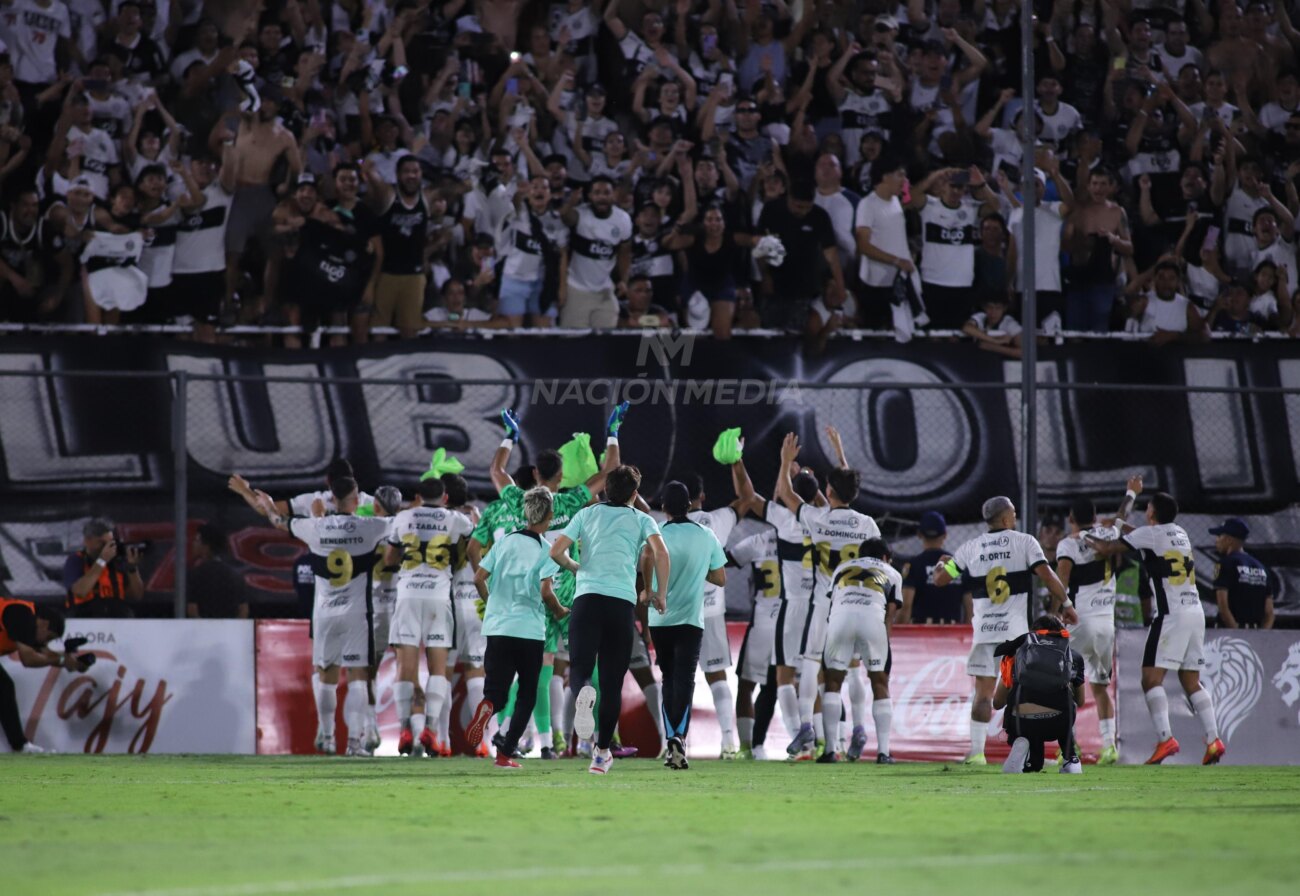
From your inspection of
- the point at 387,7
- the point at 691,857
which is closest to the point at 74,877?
the point at 691,857

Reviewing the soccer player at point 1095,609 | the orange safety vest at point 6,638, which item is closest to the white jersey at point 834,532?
the soccer player at point 1095,609

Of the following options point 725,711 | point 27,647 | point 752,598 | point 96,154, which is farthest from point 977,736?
point 96,154

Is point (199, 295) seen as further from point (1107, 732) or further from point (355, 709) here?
point (1107, 732)

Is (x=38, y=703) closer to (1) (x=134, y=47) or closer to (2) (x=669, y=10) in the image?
(1) (x=134, y=47)

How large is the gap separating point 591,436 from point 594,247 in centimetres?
271

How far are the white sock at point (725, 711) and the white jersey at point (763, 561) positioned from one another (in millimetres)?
739

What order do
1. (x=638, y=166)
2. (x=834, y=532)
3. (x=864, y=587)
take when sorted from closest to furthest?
(x=864, y=587), (x=834, y=532), (x=638, y=166)

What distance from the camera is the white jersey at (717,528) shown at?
15.9m

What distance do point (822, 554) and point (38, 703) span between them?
6.83 metres

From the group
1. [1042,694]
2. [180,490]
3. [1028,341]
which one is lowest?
[1042,694]

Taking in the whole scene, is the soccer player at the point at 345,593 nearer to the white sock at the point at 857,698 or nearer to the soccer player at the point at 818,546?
the soccer player at the point at 818,546

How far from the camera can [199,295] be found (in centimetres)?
1867

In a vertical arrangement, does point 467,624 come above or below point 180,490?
below

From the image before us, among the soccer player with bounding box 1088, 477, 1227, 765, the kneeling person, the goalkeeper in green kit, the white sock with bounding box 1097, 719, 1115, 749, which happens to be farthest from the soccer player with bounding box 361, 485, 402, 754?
the white sock with bounding box 1097, 719, 1115, 749
